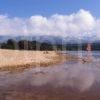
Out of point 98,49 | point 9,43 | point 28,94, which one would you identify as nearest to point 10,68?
point 28,94

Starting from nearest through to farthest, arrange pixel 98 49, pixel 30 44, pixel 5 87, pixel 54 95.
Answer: pixel 54 95 → pixel 5 87 → pixel 30 44 → pixel 98 49

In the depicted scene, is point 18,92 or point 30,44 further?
point 30,44

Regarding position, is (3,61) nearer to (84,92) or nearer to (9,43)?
(84,92)

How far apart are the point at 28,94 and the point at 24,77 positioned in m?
7.06

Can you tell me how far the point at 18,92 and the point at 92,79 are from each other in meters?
7.47

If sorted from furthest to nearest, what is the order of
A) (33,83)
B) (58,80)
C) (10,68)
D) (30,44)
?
1. (30,44)
2. (10,68)
3. (58,80)
4. (33,83)

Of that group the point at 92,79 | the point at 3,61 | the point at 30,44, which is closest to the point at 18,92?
the point at 92,79

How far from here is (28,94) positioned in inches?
720

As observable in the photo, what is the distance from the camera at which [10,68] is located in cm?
3112

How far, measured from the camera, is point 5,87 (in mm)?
20125

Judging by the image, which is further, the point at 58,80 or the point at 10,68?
the point at 10,68

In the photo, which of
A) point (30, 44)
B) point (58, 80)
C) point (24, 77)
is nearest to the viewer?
point (58, 80)

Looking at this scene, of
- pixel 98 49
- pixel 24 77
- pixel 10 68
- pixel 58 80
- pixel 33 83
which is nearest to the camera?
pixel 33 83

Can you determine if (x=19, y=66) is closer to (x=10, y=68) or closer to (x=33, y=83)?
(x=10, y=68)
